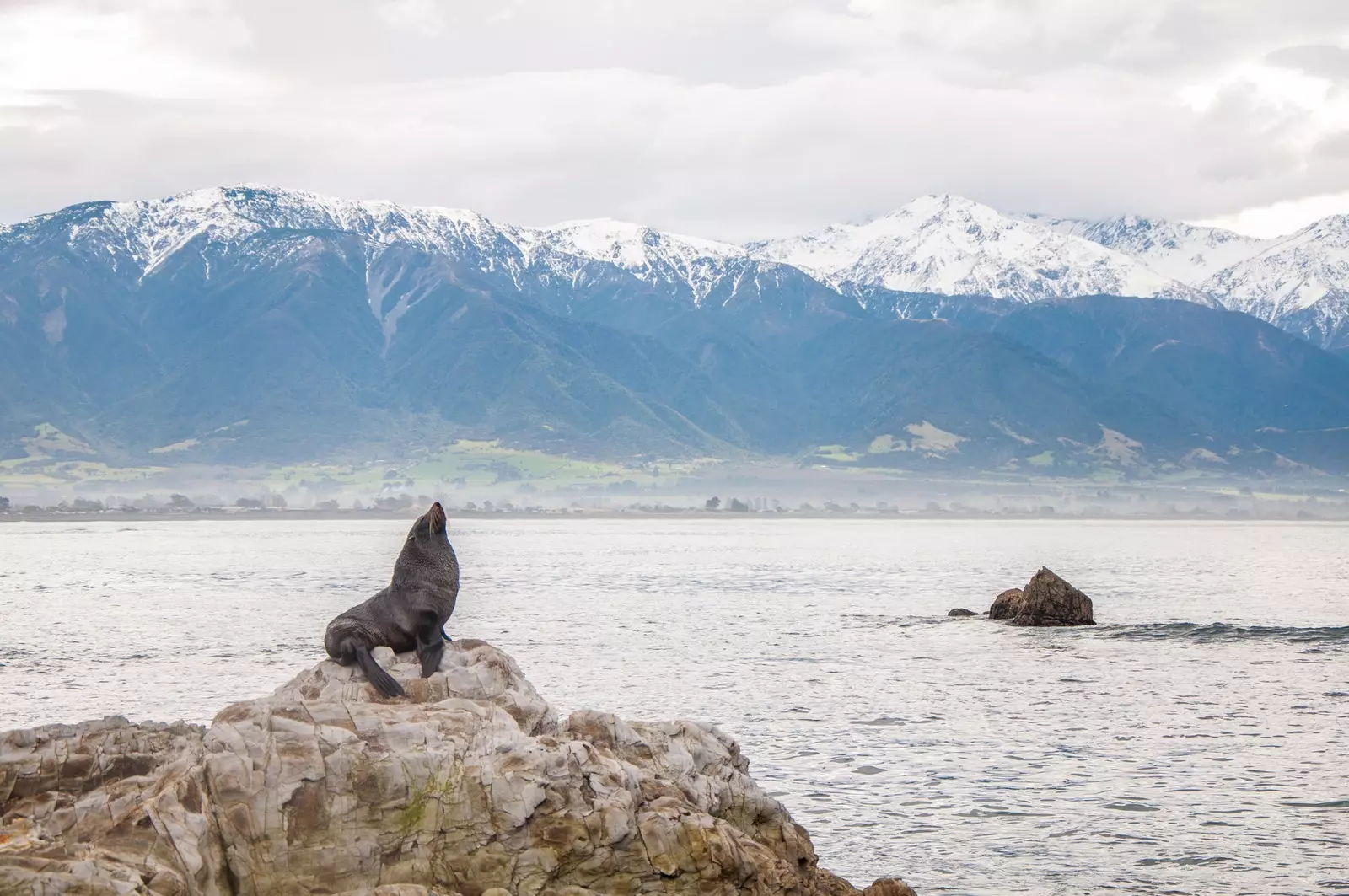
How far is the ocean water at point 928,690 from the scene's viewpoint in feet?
78.3

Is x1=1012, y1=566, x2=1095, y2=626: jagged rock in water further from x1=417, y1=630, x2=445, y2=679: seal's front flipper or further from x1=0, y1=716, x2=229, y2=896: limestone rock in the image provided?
x1=0, y1=716, x2=229, y2=896: limestone rock

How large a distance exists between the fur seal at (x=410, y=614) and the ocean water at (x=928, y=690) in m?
7.33

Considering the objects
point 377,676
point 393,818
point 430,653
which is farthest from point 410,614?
point 393,818

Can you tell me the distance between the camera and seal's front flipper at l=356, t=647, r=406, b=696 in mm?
18359

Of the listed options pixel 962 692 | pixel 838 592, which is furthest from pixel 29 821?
pixel 838 592

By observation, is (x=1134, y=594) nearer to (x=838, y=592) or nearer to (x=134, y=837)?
(x=838, y=592)

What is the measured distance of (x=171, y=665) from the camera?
2016 inches

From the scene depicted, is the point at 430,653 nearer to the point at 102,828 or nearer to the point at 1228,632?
the point at 102,828

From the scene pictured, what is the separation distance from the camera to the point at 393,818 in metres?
15.7

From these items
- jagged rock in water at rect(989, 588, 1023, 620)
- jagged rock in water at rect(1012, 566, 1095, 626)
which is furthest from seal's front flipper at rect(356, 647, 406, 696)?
jagged rock in water at rect(989, 588, 1023, 620)

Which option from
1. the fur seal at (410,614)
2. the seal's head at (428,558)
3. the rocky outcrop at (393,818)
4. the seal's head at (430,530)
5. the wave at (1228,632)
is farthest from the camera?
the wave at (1228,632)

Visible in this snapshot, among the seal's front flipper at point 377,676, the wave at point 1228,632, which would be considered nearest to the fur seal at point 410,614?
the seal's front flipper at point 377,676

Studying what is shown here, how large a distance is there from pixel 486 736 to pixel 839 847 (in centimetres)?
893

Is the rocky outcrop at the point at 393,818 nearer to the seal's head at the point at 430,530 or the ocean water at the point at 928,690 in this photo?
the seal's head at the point at 430,530
